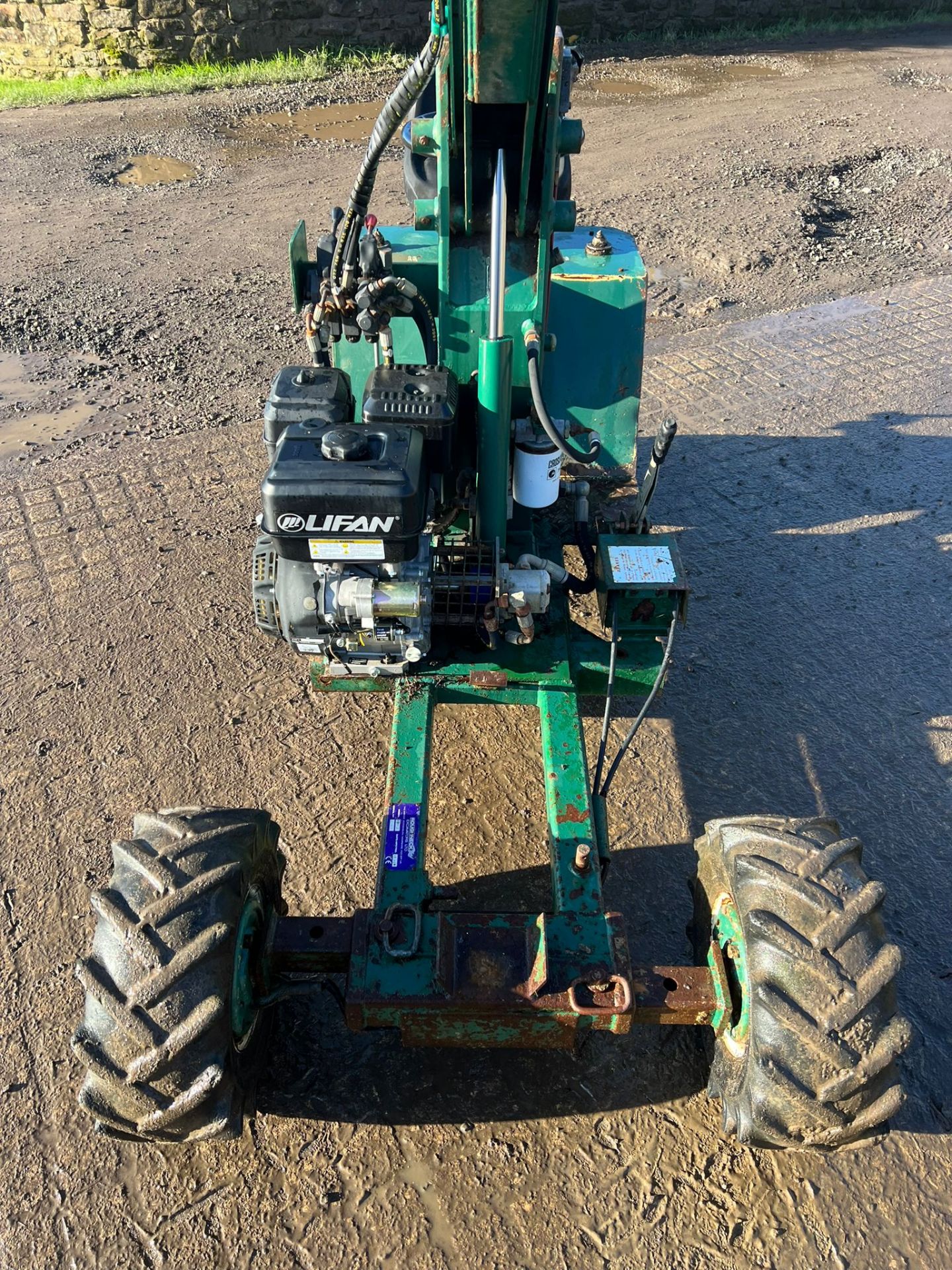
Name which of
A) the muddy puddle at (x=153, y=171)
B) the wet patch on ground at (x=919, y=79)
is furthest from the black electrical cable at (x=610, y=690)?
the wet patch on ground at (x=919, y=79)

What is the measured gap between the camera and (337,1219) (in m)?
2.49

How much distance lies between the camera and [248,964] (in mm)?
2436

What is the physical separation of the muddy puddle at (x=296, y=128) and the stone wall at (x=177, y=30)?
2.09m

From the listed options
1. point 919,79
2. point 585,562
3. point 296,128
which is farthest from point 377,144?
point 919,79

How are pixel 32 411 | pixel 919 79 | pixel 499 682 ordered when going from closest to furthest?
pixel 499 682 < pixel 32 411 < pixel 919 79

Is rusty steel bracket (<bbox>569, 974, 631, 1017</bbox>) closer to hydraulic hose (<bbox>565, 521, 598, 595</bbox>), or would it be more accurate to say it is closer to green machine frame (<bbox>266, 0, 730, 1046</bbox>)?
green machine frame (<bbox>266, 0, 730, 1046</bbox>)

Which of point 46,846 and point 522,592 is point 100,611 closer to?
point 46,846

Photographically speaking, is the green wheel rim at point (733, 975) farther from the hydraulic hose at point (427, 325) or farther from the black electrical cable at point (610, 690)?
the hydraulic hose at point (427, 325)

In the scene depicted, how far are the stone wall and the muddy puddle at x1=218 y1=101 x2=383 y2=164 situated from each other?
2086 millimetres

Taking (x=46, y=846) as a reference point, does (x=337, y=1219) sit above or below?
below

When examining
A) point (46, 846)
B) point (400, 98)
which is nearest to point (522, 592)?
point (400, 98)

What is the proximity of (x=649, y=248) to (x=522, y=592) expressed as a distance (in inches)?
244

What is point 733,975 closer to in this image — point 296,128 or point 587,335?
point 587,335

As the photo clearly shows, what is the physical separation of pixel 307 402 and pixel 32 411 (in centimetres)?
406
